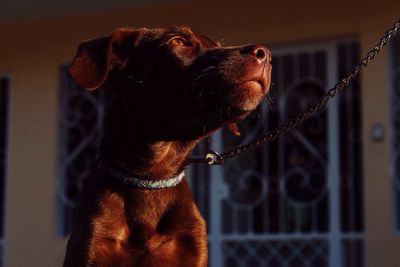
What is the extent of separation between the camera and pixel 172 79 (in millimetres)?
4309

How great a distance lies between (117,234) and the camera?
4.22 meters

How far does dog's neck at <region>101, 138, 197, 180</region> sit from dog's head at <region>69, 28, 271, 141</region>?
0.05 metres

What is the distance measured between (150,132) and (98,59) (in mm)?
381

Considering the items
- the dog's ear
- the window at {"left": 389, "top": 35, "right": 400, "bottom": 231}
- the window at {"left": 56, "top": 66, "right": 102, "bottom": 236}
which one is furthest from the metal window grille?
the dog's ear

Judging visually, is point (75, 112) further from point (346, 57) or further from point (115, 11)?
point (346, 57)

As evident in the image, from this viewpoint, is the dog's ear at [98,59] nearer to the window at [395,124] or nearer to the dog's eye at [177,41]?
the dog's eye at [177,41]

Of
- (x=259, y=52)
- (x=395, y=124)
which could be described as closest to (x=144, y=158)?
(x=259, y=52)

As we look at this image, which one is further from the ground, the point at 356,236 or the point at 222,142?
the point at 222,142

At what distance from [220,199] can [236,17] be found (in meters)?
1.67

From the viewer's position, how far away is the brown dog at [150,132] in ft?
13.5

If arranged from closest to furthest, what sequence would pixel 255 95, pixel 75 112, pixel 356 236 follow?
1. pixel 255 95
2. pixel 356 236
3. pixel 75 112

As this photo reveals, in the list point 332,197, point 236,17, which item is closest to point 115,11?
point 236,17

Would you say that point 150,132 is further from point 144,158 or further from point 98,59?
point 98,59

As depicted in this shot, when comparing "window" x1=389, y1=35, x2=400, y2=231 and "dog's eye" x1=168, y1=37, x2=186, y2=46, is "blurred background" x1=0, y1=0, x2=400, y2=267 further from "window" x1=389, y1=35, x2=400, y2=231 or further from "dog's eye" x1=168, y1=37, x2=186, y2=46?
"dog's eye" x1=168, y1=37, x2=186, y2=46
